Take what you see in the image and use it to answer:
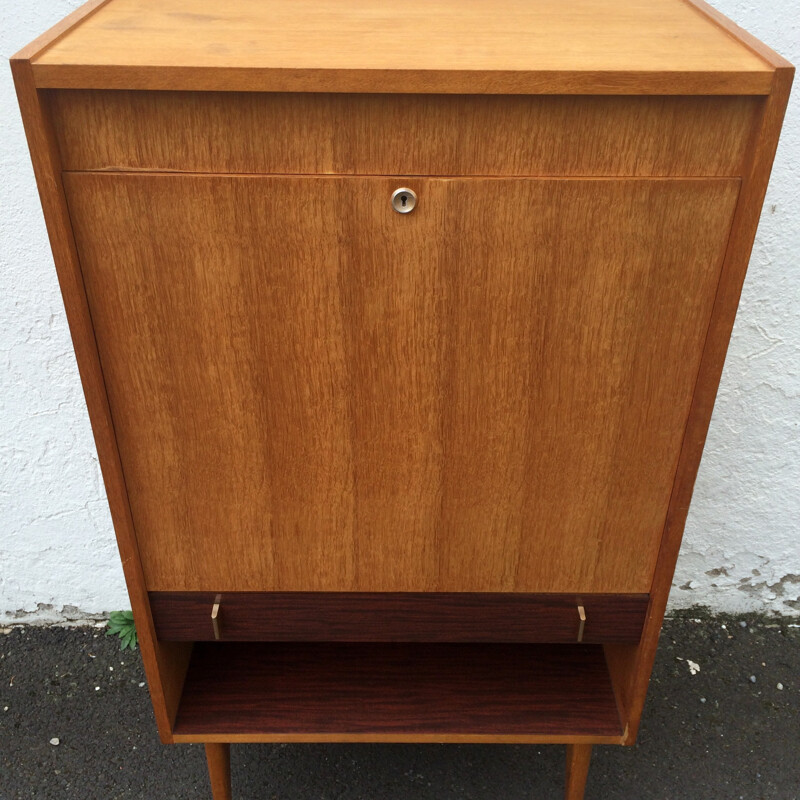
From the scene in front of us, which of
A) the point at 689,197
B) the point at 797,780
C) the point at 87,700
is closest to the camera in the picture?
the point at 689,197

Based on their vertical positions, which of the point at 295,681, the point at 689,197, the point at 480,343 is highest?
the point at 689,197

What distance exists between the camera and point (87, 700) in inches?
55.1

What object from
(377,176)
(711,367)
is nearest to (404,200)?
(377,176)

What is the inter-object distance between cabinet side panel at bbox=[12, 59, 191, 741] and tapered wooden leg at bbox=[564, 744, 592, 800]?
0.53 meters

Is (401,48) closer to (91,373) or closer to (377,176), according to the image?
(377,176)

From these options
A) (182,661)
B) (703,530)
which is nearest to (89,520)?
(182,661)

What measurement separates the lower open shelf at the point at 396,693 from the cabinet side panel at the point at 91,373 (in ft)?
0.25

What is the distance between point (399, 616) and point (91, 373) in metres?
0.44

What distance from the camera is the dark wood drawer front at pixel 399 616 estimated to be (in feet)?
3.06

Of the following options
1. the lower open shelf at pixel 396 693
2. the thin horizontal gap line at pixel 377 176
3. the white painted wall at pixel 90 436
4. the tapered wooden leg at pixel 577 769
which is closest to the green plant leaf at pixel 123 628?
the white painted wall at pixel 90 436

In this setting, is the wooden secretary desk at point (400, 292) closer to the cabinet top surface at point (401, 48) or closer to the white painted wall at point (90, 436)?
the cabinet top surface at point (401, 48)

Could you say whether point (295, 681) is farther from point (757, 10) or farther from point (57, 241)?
point (757, 10)

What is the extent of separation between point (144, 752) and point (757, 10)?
1405mm

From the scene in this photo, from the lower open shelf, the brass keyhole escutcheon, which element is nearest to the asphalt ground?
the lower open shelf
